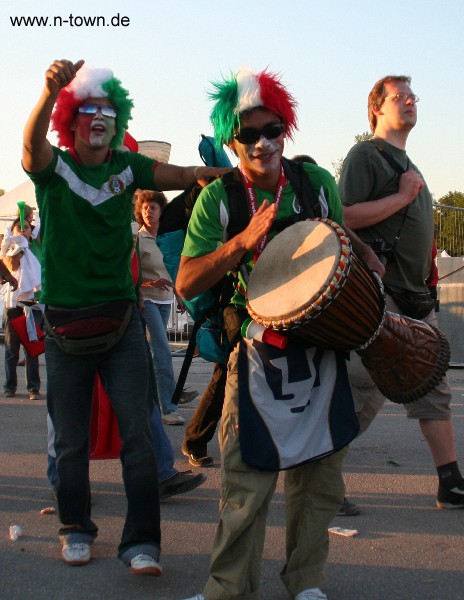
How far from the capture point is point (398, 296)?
471 cm

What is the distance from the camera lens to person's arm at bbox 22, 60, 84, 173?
3.51 meters

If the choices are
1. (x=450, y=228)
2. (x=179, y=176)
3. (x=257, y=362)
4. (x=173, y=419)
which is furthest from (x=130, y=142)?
(x=450, y=228)

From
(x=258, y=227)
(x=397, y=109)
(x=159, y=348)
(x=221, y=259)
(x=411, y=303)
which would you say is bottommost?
(x=159, y=348)

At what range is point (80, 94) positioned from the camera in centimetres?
388

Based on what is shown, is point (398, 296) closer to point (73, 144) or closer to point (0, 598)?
point (73, 144)

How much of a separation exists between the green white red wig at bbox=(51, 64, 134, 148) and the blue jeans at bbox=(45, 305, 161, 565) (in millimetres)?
854

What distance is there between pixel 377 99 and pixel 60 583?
287 centimetres

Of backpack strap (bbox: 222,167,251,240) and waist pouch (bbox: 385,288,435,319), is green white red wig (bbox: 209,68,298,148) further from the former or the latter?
waist pouch (bbox: 385,288,435,319)

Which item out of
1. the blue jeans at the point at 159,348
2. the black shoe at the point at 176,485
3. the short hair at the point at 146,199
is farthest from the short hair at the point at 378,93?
the blue jeans at the point at 159,348

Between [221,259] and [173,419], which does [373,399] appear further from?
[173,419]

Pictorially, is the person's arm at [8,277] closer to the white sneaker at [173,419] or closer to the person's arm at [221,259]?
the white sneaker at [173,419]

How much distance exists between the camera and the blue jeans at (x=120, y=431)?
3.77 meters

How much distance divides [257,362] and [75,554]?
51.6 inches

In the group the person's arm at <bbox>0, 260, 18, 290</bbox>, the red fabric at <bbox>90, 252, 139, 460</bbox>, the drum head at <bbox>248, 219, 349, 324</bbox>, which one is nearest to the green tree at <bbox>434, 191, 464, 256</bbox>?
the person's arm at <bbox>0, 260, 18, 290</bbox>
